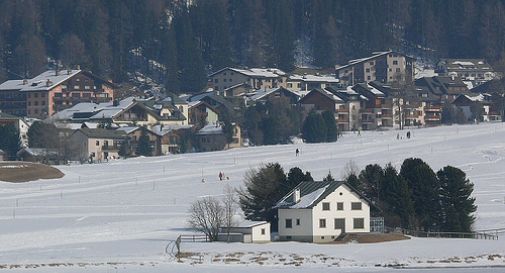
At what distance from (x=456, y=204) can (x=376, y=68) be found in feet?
281

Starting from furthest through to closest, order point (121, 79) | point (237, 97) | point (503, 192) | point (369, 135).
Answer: point (121, 79) < point (237, 97) < point (369, 135) < point (503, 192)

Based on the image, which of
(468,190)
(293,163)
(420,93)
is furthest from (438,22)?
(468,190)

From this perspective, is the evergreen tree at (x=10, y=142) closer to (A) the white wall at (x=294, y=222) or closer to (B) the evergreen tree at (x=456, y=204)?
(A) the white wall at (x=294, y=222)

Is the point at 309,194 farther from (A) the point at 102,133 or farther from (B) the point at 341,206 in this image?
(A) the point at 102,133

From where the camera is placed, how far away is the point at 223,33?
151m

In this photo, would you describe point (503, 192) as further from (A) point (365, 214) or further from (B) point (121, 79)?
(B) point (121, 79)

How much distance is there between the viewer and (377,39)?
157m

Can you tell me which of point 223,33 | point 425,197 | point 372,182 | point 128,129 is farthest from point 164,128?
point 425,197

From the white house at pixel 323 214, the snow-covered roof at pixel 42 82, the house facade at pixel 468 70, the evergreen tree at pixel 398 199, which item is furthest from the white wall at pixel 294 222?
the house facade at pixel 468 70

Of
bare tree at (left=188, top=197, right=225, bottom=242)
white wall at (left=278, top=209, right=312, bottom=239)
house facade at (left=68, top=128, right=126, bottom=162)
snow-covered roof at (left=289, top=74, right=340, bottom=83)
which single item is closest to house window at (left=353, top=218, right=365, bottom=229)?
white wall at (left=278, top=209, right=312, bottom=239)

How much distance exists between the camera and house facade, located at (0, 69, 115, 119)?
12875 centimetres

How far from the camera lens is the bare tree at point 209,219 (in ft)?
189

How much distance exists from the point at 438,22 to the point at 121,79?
35712mm

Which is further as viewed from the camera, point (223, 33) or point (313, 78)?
point (223, 33)
